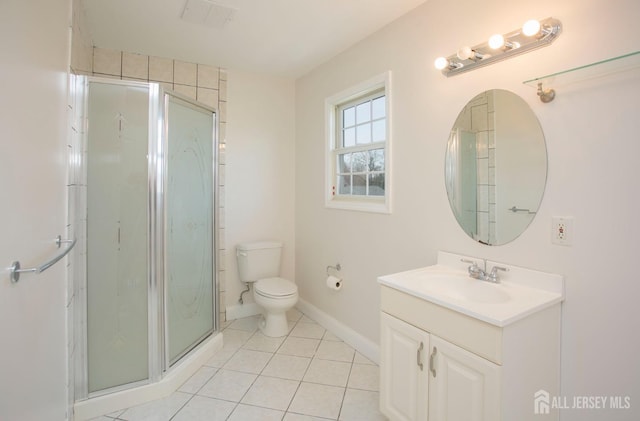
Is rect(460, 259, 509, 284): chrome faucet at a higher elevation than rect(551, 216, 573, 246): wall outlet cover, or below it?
below

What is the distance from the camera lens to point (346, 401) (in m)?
1.90

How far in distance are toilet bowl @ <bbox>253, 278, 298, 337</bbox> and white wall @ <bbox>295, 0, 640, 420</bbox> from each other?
27.2 inches

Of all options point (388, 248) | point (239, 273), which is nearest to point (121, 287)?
point (239, 273)

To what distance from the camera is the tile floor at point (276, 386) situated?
1.78m

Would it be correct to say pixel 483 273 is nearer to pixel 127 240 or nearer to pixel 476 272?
pixel 476 272

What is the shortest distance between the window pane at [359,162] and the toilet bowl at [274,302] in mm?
1152

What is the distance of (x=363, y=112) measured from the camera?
262 centimetres

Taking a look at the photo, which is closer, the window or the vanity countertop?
the vanity countertop

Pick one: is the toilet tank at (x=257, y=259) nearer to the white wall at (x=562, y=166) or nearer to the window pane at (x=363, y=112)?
the white wall at (x=562, y=166)

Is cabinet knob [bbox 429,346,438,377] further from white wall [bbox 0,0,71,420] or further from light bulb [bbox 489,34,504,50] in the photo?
white wall [bbox 0,0,71,420]

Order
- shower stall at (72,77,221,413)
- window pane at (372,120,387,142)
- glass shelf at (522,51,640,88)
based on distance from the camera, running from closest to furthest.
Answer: glass shelf at (522,51,640,88), shower stall at (72,77,221,413), window pane at (372,120,387,142)

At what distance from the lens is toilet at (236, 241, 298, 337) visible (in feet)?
8.70

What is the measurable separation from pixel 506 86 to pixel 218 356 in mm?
2539

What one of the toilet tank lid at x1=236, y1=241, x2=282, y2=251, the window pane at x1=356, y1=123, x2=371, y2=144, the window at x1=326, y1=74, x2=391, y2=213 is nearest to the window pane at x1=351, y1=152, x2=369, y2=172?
the window at x1=326, y1=74, x2=391, y2=213
